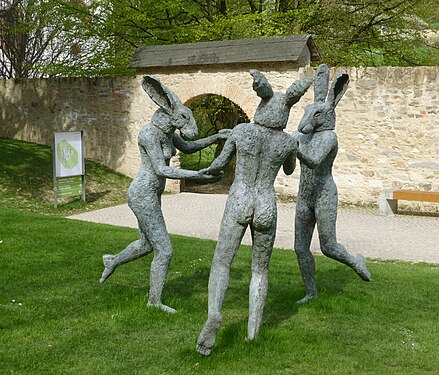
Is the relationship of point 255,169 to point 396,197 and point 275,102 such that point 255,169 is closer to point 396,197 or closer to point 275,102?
point 275,102

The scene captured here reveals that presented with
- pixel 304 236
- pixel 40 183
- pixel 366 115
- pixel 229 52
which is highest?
pixel 229 52

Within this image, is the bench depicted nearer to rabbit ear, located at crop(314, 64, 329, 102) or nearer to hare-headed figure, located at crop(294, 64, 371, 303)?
hare-headed figure, located at crop(294, 64, 371, 303)

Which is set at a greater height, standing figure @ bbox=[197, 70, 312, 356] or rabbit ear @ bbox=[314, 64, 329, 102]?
rabbit ear @ bbox=[314, 64, 329, 102]

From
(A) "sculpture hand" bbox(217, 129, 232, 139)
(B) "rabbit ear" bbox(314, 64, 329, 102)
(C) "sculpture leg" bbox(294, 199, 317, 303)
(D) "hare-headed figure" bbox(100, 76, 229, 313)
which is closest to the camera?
(A) "sculpture hand" bbox(217, 129, 232, 139)

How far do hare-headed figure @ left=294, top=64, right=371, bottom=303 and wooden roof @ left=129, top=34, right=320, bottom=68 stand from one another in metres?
7.53

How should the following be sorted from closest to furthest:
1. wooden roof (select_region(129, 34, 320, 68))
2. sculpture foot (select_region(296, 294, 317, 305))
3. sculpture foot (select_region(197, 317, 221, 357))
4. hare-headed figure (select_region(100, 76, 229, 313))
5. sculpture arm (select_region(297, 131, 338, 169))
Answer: sculpture foot (select_region(197, 317, 221, 357)) < sculpture arm (select_region(297, 131, 338, 169)) < hare-headed figure (select_region(100, 76, 229, 313)) < sculpture foot (select_region(296, 294, 317, 305)) < wooden roof (select_region(129, 34, 320, 68))

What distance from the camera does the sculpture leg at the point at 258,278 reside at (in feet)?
15.9

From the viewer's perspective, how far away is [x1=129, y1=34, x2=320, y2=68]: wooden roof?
13.3 metres

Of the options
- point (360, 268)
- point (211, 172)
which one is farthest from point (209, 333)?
point (360, 268)

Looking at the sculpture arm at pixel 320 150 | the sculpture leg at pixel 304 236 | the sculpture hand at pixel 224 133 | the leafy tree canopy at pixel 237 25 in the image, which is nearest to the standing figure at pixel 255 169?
the sculpture hand at pixel 224 133

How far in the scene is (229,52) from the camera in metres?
14.2

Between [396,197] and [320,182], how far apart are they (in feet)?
23.9

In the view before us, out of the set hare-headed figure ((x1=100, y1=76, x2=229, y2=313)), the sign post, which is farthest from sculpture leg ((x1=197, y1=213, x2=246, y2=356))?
the sign post

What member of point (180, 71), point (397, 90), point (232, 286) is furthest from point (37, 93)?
point (232, 286)
